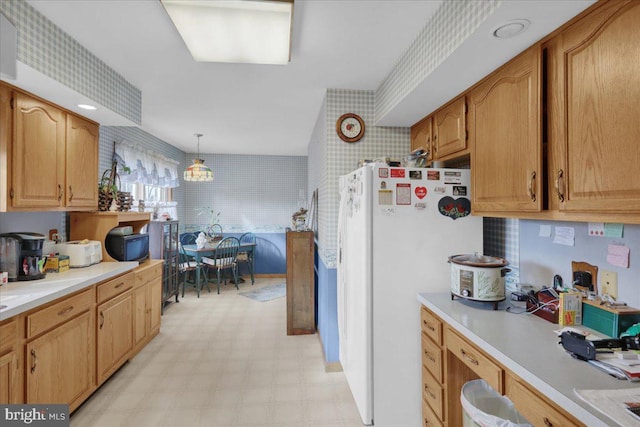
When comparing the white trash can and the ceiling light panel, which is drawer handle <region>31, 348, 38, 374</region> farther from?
the white trash can

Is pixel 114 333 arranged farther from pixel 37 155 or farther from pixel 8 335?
pixel 37 155

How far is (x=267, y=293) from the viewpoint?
4945 mm

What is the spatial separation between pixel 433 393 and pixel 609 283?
978 mm

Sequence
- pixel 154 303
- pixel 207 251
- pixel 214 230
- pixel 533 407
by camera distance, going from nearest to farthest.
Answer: pixel 533 407
pixel 154 303
pixel 207 251
pixel 214 230

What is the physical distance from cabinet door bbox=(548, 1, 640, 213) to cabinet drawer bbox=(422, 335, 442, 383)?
92 centimetres

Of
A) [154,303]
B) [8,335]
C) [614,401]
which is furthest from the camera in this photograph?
[154,303]

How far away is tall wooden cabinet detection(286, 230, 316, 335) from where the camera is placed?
10.8 feet

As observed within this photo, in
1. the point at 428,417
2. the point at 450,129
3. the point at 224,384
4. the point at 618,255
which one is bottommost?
the point at 224,384

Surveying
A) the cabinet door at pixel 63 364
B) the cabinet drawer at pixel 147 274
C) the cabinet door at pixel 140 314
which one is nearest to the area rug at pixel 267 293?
the cabinet drawer at pixel 147 274

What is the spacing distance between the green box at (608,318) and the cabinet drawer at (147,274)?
3175 mm

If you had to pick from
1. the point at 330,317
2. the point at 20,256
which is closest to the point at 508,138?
the point at 330,317

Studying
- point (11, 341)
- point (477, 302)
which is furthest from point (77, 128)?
point (477, 302)

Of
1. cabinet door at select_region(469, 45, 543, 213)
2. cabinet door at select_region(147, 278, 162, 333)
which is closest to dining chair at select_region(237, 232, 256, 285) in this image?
cabinet door at select_region(147, 278, 162, 333)

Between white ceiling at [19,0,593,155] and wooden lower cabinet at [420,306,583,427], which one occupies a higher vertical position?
white ceiling at [19,0,593,155]
